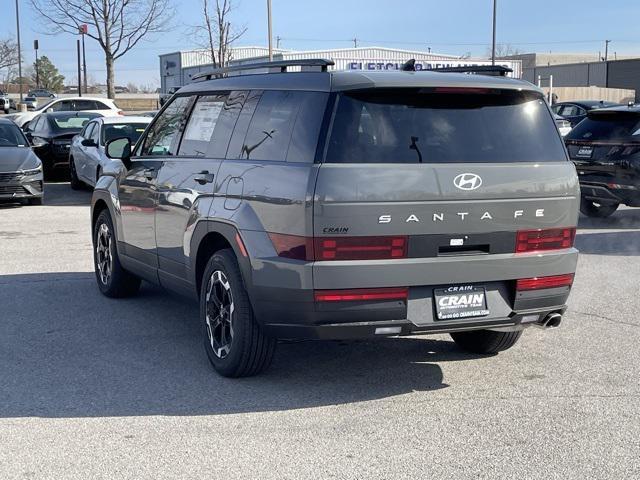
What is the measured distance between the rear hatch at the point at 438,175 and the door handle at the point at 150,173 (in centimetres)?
228

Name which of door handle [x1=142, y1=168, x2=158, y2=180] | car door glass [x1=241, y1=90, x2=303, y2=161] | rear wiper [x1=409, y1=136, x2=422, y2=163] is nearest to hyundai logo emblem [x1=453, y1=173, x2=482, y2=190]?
rear wiper [x1=409, y1=136, x2=422, y2=163]

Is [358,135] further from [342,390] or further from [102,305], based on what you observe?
[102,305]

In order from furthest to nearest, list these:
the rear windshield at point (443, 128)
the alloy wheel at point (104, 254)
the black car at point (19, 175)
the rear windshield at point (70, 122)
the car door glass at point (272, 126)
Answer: the rear windshield at point (70, 122)
the black car at point (19, 175)
the alloy wheel at point (104, 254)
the car door glass at point (272, 126)
the rear windshield at point (443, 128)

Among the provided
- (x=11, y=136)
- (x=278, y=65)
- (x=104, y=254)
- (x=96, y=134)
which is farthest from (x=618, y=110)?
(x=11, y=136)

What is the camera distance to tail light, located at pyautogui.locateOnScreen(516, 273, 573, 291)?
5332mm

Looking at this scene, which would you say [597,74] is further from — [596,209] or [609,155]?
[609,155]

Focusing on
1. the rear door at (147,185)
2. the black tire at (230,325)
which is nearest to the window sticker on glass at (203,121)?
the rear door at (147,185)

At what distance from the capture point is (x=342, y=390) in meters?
5.48

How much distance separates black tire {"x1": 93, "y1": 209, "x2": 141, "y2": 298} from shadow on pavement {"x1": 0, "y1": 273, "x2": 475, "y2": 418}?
34 cm

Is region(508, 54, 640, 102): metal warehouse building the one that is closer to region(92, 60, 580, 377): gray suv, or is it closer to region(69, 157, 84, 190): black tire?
region(69, 157, 84, 190): black tire

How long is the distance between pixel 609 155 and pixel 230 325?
8984 mm

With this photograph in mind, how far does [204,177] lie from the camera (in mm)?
5965

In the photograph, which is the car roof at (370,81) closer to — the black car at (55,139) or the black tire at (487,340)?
the black tire at (487,340)

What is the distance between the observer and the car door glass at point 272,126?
5285 millimetres
